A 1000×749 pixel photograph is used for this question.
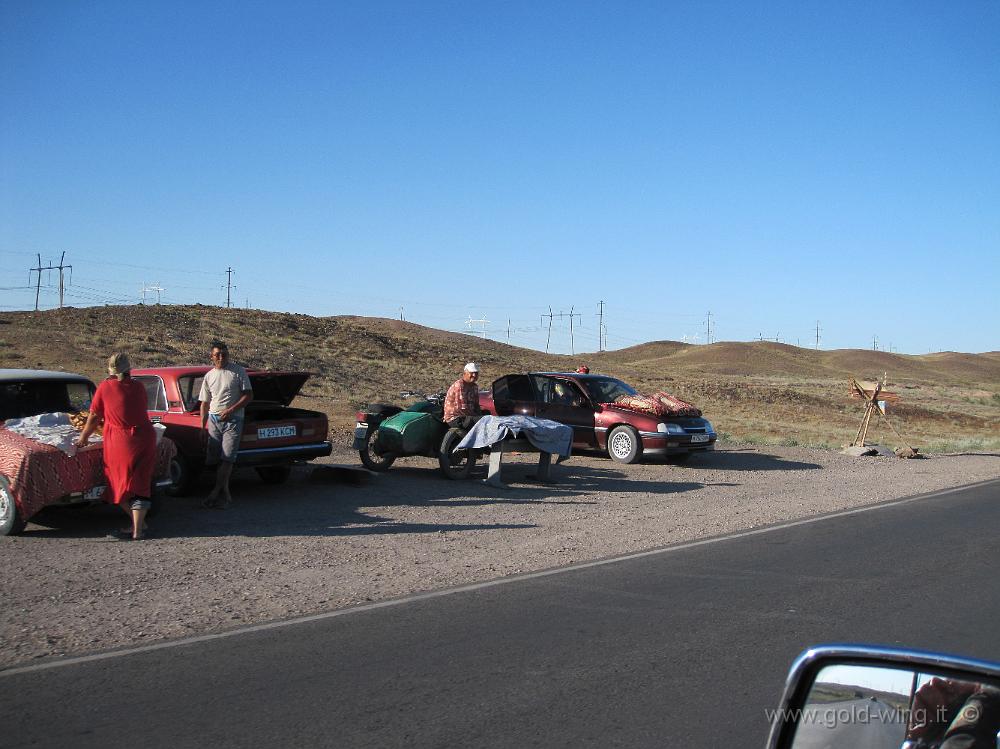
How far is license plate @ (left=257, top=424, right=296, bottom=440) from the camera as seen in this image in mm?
12047

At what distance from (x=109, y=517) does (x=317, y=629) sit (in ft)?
17.3

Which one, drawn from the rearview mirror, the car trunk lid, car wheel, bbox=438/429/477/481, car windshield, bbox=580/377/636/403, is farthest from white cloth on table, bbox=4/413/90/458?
car windshield, bbox=580/377/636/403

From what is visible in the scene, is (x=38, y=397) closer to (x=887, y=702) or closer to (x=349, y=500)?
(x=349, y=500)

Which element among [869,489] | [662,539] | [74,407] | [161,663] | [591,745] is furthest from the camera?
[869,489]

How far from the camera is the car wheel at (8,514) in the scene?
915cm

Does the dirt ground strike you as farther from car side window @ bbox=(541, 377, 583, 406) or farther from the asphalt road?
car side window @ bbox=(541, 377, 583, 406)

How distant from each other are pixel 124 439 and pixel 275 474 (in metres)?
4.40

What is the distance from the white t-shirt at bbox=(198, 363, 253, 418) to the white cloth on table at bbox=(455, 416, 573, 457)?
13.2ft

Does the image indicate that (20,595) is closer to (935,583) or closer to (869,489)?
(935,583)

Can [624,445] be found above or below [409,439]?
below

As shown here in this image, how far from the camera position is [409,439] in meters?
14.5

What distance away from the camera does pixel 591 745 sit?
4461mm

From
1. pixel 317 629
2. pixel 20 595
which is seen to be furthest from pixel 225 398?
pixel 317 629

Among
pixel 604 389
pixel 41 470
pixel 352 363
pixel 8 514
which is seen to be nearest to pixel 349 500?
pixel 41 470
